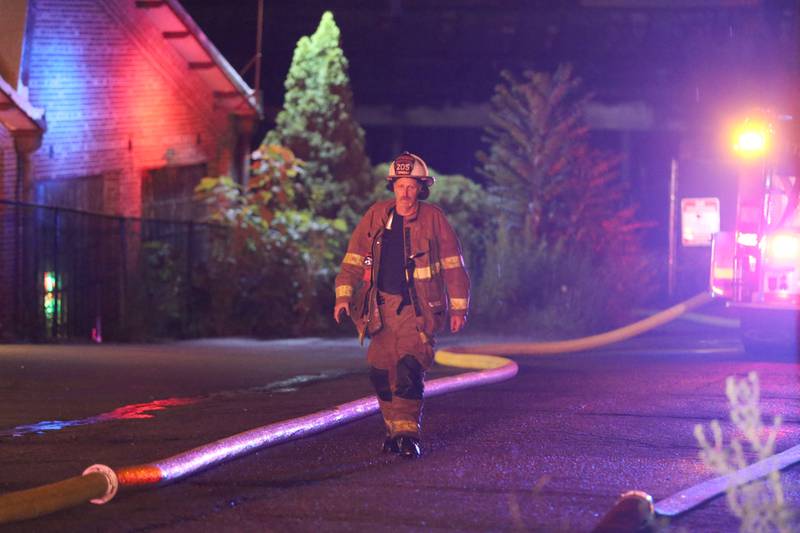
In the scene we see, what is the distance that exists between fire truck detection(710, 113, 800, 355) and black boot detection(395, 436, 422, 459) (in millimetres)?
8006

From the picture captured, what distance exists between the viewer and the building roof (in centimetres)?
2152

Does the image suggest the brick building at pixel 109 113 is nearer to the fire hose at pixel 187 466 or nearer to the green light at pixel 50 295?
the green light at pixel 50 295

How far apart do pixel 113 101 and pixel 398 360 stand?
13.7m

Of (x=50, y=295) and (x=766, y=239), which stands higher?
(x=766, y=239)

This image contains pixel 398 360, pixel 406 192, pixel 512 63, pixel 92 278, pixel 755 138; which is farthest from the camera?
pixel 512 63

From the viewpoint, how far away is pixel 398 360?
845 centimetres

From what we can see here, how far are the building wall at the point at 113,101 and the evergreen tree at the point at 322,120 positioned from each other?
233cm

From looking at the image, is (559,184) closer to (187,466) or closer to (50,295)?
(50,295)

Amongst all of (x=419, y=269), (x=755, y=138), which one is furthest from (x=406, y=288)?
(x=755, y=138)

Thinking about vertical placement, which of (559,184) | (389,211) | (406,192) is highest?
(559,184)

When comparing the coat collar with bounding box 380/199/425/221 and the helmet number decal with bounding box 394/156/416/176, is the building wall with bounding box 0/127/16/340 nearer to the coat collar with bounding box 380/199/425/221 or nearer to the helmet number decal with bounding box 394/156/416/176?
the coat collar with bounding box 380/199/425/221

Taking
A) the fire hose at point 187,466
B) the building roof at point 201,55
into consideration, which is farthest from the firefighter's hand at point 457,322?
the building roof at point 201,55

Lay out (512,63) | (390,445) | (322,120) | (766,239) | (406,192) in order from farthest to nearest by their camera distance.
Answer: (512,63) < (322,120) < (766,239) < (406,192) < (390,445)

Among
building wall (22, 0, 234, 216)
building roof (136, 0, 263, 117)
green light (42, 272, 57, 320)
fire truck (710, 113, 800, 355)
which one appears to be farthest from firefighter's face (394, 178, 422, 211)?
building roof (136, 0, 263, 117)
